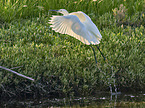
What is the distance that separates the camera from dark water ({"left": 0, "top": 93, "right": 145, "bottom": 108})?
4.65m

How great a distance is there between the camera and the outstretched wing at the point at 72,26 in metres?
5.21

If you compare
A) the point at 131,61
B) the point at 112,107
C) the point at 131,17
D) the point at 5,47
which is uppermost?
the point at 131,17

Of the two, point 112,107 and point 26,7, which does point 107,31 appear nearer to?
point 26,7

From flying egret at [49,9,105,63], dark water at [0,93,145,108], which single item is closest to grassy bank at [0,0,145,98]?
dark water at [0,93,145,108]

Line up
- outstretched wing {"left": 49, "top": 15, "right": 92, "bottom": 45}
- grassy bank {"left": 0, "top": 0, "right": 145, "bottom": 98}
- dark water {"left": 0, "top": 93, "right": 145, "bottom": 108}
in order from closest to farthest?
dark water {"left": 0, "top": 93, "right": 145, "bottom": 108} < outstretched wing {"left": 49, "top": 15, "right": 92, "bottom": 45} < grassy bank {"left": 0, "top": 0, "right": 145, "bottom": 98}

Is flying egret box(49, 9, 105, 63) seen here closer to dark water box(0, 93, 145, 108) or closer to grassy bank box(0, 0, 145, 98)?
grassy bank box(0, 0, 145, 98)

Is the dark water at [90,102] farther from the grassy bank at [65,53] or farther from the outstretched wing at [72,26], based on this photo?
the outstretched wing at [72,26]

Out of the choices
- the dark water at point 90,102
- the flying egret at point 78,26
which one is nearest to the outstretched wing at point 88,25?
the flying egret at point 78,26

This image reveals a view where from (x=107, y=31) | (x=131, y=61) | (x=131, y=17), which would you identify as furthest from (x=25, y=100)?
(x=131, y=17)

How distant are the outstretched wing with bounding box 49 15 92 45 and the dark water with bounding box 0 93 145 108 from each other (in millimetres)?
1000

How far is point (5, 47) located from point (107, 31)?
8.40 feet

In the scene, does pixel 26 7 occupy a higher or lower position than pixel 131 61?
higher

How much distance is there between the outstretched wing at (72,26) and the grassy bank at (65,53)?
0.72 metres

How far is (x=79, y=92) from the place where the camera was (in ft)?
18.0
